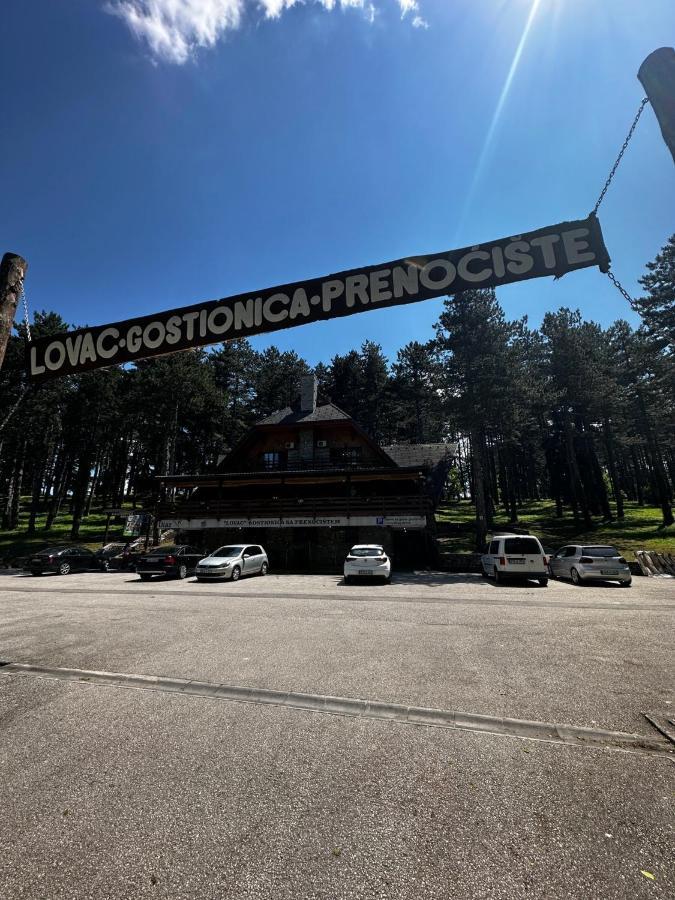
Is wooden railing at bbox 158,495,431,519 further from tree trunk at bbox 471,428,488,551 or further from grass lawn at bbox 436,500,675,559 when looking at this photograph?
grass lawn at bbox 436,500,675,559

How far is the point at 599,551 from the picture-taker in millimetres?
16156

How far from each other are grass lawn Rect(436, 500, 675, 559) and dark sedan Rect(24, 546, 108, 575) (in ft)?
74.5

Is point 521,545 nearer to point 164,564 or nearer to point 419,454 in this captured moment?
point 164,564

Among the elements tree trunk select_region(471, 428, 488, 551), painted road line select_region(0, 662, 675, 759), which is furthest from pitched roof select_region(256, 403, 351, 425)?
painted road line select_region(0, 662, 675, 759)

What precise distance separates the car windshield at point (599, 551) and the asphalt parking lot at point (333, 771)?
1096 cm

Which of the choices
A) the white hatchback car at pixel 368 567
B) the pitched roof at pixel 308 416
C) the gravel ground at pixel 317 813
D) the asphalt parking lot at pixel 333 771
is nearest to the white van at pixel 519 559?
the white hatchback car at pixel 368 567

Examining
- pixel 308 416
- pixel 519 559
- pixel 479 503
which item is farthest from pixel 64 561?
pixel 479 503

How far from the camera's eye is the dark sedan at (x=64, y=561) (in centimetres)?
2197

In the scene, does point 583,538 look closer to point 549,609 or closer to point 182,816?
point 549,609

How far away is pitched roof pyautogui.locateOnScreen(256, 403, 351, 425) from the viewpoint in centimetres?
3117

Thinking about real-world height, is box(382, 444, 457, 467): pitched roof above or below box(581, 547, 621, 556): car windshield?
above

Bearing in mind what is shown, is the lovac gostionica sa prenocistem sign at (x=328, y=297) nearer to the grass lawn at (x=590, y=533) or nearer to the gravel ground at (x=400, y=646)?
the gravel ground at (x=400, y=646)

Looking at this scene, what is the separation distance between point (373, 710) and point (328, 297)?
3985 millimetres

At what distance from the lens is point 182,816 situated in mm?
2512
